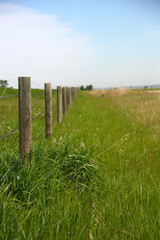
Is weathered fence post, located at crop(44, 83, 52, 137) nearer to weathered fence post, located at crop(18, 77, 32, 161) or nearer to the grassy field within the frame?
the grassy field

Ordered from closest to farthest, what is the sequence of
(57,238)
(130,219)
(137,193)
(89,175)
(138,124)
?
1. (57,238)
2. (130,219)
3. (137,193)
4. (89,175)
5. (138,124)

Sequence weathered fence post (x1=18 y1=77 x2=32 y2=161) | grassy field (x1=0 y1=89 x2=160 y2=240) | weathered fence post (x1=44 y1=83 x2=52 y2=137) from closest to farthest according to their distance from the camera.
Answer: grassy field (x1=0 y1=89 x2=160 y2=240)
weathered fence post (x1=18 y1=77 x2=32 y2=161)
weathered fence post (x1=44 y1=83 x2=52 y2=137)

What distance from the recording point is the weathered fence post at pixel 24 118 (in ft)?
10.7

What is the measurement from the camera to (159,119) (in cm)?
762

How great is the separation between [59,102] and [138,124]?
2.44m

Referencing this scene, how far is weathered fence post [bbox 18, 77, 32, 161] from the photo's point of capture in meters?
3.25

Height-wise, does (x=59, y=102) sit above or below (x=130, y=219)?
above

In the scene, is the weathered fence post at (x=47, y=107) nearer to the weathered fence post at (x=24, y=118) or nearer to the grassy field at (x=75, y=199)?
the grassy field at (x=75, y=199)

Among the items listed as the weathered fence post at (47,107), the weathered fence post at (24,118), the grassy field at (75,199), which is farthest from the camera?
the weathered fence post at (47,107)

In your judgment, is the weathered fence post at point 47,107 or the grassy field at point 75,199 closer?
the grassy field at point 75,199

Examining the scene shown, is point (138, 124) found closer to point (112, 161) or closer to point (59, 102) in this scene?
point (59, 102)

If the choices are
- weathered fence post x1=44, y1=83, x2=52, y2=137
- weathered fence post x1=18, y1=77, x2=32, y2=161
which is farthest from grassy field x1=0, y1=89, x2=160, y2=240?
weathered fence post x1=44, y1=83, x2=52, y2=137

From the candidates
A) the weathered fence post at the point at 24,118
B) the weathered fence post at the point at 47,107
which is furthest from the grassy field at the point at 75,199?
the weathered fence post at the point at 47,107

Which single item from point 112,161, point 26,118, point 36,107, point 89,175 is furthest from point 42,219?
point 36,107
